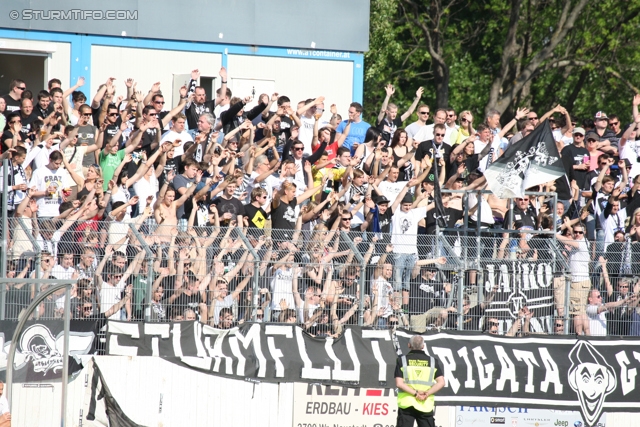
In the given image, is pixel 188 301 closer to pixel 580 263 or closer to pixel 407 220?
pixel 407 220

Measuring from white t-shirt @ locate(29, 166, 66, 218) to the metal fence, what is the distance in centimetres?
151

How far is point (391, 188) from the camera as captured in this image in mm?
16969

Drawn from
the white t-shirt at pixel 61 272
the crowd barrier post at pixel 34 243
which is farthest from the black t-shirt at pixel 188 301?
the crowd barrier post at pixel 34 243

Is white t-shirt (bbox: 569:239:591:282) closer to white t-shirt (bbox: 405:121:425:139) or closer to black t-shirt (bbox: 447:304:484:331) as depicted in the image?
black t-shirt (bbox: 447:304:484:331)

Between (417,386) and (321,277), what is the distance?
1990 millimetres

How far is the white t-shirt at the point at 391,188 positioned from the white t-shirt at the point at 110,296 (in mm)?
5291

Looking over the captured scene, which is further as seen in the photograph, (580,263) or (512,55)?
(512,55)

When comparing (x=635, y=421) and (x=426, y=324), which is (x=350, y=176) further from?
(x=635, y=421)

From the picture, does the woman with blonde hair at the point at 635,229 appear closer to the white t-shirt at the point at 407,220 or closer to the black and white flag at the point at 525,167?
the black and white flag at the point at 525,167

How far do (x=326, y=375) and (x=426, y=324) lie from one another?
5.32 ft

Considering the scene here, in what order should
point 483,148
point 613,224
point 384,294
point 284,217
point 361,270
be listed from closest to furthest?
point 361,270 → point 384,294 → point 284,217 → point 613,224 → point 483,148

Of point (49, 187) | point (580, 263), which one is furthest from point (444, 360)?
point (49, 187)

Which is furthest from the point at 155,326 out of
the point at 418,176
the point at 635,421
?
the point at 635,421

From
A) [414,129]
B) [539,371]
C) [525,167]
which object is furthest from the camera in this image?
[414,129]
